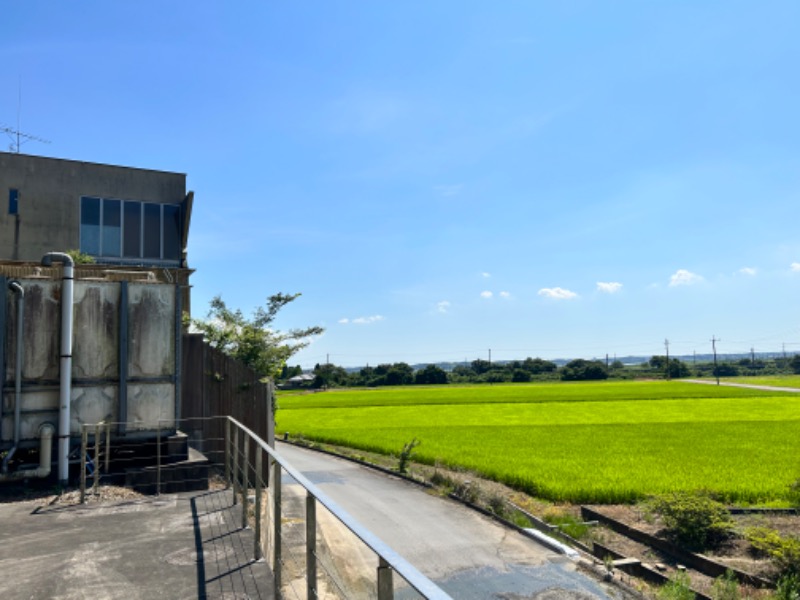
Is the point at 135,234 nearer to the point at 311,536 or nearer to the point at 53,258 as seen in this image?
the point at 53,258

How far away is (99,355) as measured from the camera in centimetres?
887

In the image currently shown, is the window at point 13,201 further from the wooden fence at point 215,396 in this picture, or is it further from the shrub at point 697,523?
the shrub at point 697,523

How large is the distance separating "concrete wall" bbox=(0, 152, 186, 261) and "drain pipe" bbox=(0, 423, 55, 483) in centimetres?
1227

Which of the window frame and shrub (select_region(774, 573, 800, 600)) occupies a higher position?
the window frame

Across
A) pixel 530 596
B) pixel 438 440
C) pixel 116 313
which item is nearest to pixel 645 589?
pixel 530 596

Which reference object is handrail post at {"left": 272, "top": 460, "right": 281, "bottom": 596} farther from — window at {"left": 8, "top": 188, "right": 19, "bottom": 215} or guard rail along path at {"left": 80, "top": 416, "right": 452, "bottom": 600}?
window at {"left": 8, "top": 188, "right": 19, "bottom": 215}

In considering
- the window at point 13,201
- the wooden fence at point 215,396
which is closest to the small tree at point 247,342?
the wooden fence at point 215,396

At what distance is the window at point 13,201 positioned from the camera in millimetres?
17938

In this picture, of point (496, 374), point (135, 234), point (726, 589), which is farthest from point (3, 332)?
point (496, 374)

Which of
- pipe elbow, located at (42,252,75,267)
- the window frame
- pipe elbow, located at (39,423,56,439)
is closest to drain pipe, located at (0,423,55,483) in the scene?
pipe elbow, located at (39,423,56,439)

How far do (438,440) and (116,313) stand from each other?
17.5 m

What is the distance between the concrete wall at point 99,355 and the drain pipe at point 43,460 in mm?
308

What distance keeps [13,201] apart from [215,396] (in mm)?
11847

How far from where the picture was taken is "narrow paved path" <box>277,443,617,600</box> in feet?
27.0
